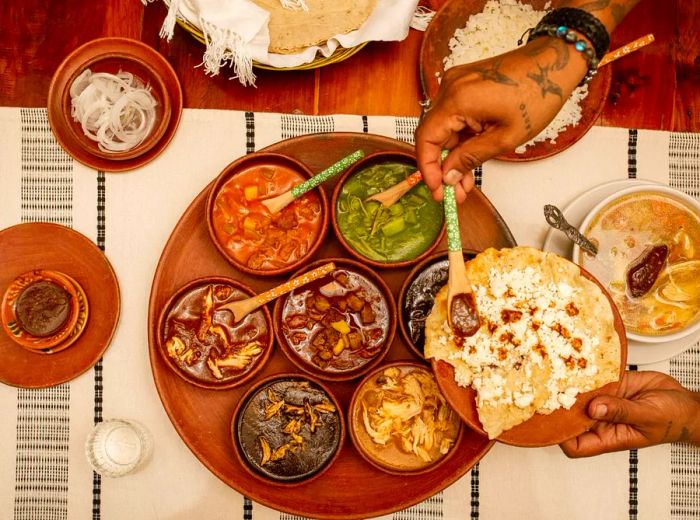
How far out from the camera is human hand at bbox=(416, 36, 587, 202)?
6.29 feet

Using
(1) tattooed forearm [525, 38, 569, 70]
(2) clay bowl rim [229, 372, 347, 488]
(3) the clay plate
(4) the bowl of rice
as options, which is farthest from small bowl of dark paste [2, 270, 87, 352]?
(1) tattooed forearm [525, 38, 569, 70]

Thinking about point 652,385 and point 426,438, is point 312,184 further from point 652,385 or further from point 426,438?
Answer: point 652,385

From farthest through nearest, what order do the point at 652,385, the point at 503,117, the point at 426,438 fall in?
the point at 652,385 < the point at 426,438 < the point at 503,117

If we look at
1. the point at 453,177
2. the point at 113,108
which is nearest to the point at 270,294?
the point at 453,177

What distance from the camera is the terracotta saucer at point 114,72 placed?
248cm

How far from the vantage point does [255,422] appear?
7.58ft

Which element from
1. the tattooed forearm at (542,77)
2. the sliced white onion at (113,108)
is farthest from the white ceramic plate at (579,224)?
the sliced white onion at (113,108)

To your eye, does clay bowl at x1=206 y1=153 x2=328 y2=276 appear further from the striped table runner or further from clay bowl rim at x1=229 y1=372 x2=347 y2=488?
clay bowl rim at x1=229 y1=372 x2=347 y2=488

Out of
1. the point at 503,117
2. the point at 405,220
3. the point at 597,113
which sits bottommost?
the point at 405,220

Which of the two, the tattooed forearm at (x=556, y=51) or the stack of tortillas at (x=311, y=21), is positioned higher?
the stack of tortillas at (x=311, y=21)

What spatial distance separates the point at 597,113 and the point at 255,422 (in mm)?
1817

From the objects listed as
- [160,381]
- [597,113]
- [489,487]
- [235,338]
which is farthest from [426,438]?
[597,113]

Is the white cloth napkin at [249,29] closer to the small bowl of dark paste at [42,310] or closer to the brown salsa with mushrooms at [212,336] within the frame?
the brown salsa with mushrooms at [212,336]

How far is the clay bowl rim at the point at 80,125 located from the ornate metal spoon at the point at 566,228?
1549mm
